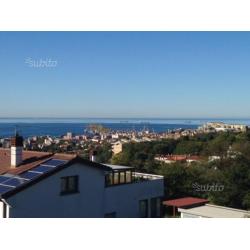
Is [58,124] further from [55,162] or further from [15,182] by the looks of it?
[15,182]

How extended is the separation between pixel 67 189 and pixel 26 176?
1.03 metres

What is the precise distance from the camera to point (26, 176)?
9.15 meters

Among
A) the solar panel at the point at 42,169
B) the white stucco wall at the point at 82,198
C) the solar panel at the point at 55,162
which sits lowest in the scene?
the white stucco wall at the point at 82,198

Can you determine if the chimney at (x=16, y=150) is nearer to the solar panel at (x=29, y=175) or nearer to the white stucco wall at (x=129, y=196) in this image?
the solar panel at (x=29, y=175)

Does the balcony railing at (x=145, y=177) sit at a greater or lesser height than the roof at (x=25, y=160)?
lesser

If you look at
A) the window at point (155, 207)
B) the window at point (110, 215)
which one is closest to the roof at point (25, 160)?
the window at point (110, 215)

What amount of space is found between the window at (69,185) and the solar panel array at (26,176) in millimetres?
384

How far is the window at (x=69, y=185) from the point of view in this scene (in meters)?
9.67

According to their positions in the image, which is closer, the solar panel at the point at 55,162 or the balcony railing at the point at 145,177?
the solar panel at the point at 55,162

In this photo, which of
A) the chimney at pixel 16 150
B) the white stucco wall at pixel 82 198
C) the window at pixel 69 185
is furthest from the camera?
the chimney at pixel 16 150

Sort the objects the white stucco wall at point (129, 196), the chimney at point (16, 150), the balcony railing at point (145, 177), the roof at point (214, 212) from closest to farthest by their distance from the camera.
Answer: the chimney at point (16, 150) < the roof at point (214, 212) < the white stucco wall at point (129, 196) < the balcony railing at point (145, 177)
